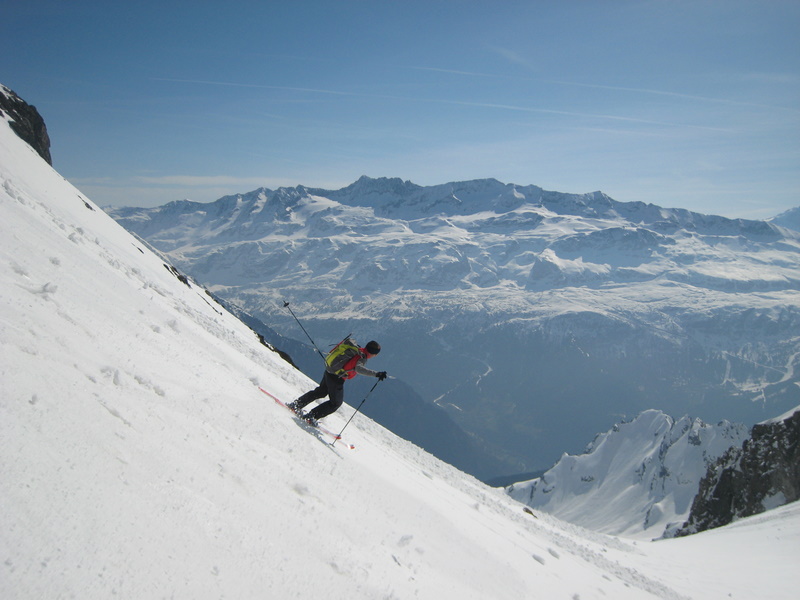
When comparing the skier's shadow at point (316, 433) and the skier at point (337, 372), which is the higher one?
the skier at point (337, 372)

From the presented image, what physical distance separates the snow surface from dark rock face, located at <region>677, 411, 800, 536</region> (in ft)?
187

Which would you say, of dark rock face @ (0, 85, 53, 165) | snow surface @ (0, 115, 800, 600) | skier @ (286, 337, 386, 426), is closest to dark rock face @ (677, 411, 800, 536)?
snow surface @ (0, 115, 800, 600)

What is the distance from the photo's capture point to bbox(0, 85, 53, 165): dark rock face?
50.4 metres

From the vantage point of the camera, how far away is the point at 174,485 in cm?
655

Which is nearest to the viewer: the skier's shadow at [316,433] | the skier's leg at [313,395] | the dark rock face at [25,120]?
the skier's shadow at [316,433]

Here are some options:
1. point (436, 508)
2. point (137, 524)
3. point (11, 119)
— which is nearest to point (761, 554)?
point (436, 508)

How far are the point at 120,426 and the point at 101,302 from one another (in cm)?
579

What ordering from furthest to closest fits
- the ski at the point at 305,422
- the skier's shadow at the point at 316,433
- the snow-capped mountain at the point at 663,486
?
the snow-capped mountain at the point at 663,486 < the ski at the point at 305,422 < the skier's shadow at the point at 316,433

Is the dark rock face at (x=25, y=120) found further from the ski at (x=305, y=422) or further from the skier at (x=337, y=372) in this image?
the skier at (x=337, y=372)

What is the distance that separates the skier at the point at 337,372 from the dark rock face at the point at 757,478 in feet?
214

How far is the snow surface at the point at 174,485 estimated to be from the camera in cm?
511

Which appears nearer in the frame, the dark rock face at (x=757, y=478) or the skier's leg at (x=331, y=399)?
the skier's leg at (x=331, y=399)

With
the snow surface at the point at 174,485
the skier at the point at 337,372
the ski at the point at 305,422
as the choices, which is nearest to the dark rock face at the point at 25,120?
the snow surface at the point at 174,485

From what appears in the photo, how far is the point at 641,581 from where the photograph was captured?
17812mm
